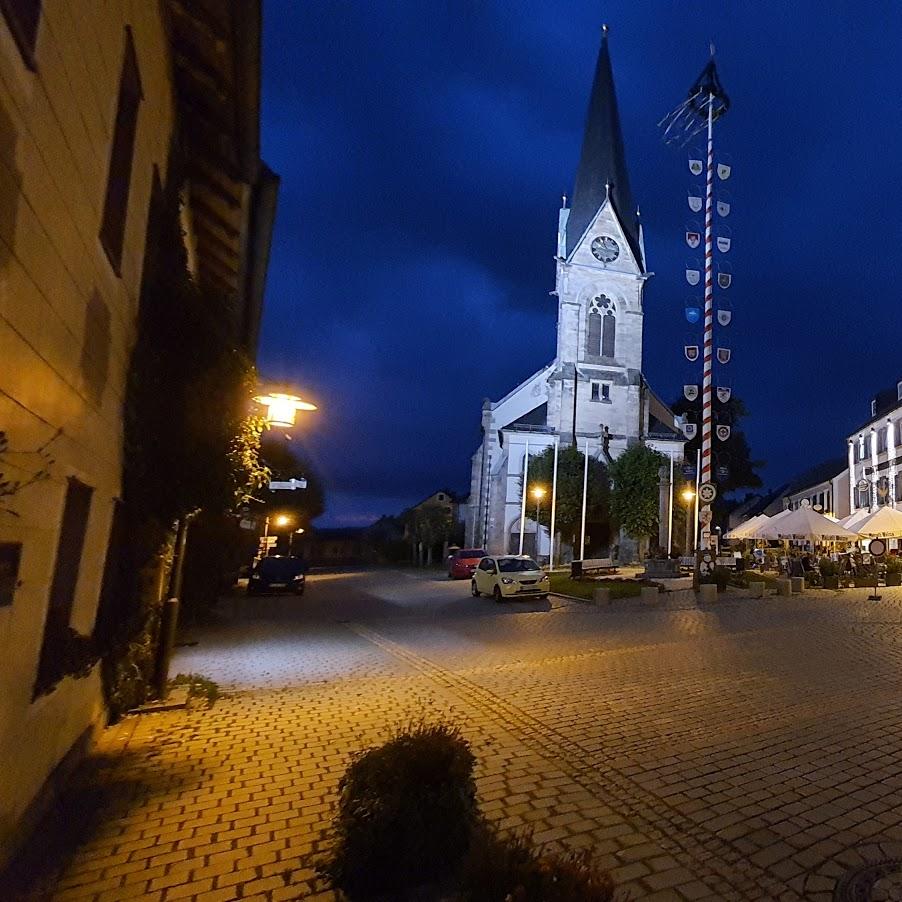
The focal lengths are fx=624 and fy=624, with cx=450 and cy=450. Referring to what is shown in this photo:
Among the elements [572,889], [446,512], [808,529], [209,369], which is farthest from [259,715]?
[446,512]

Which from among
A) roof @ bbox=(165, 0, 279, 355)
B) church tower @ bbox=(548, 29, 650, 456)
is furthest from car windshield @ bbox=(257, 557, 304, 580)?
→ church tower @ bbox=(548, 29, 650, 456)

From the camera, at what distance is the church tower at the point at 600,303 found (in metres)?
48.4

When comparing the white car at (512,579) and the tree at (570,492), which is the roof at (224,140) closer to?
the white car at (512,579)

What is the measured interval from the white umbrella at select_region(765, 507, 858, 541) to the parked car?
59.3 ft

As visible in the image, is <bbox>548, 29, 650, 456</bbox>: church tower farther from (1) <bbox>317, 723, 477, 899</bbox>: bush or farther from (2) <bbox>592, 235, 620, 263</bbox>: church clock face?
(1) <bbox>317, 723, 477, 899</bbox>: bush

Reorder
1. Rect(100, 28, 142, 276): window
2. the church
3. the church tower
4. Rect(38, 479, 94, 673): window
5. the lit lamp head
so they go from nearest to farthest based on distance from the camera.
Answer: Rect(38, 479, 94, 673): window < Rect(100, 28, 142, 276): window < the lit lamp head < the church < the church tower

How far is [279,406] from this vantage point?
855 cm

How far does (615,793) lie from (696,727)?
2073 millimetres

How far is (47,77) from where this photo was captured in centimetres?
294

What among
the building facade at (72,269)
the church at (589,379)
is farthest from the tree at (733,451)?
the building facade at (72,269)

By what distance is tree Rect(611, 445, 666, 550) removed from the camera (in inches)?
1666

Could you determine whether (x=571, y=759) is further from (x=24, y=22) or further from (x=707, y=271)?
(x=707, y=271)

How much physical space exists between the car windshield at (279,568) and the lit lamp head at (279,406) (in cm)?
1563

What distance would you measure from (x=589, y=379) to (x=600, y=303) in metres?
6.66
